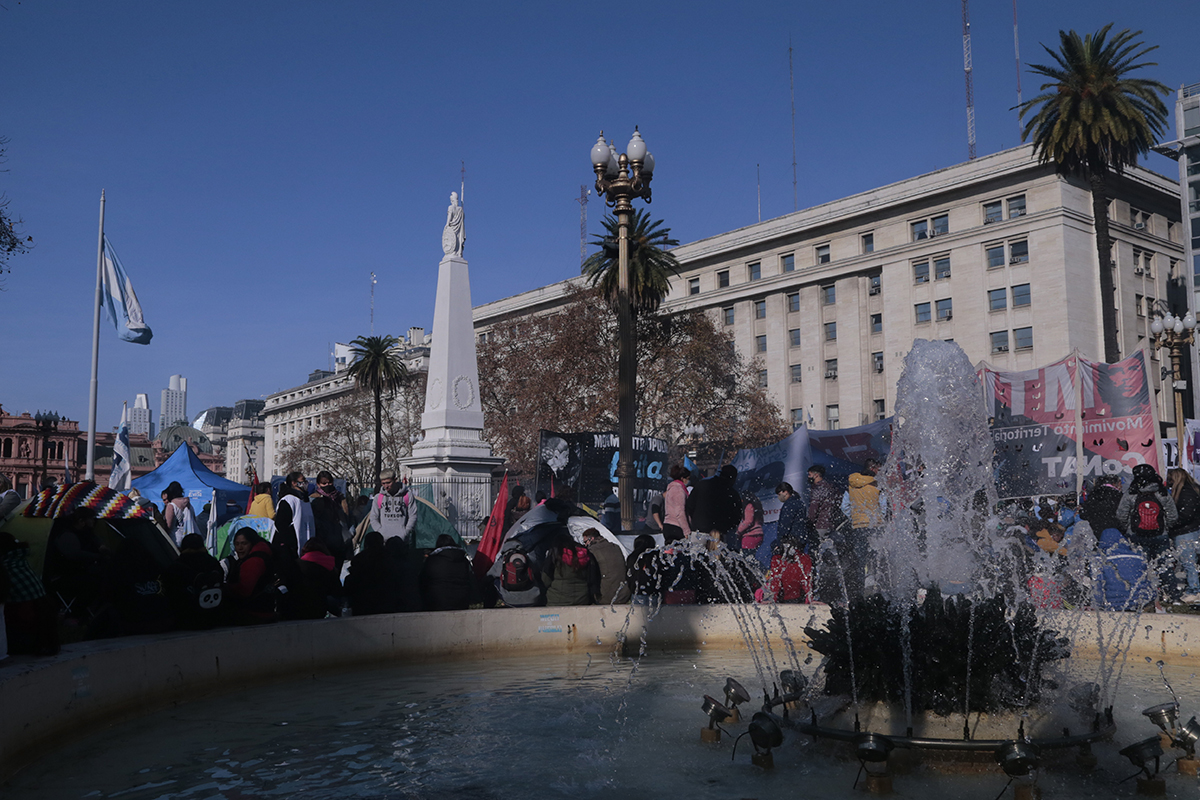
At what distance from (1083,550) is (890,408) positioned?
Result: 43968 mm

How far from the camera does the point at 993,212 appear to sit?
163 ft

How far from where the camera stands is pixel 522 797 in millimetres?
4984

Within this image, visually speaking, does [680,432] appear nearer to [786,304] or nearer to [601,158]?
[786,304]

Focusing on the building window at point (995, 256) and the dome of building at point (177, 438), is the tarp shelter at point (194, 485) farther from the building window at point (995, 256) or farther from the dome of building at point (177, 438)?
the dome of building at point (177, 438)

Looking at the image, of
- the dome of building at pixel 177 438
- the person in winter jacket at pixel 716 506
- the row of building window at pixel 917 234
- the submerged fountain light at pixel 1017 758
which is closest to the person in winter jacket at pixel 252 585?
the person in winter jacket at pixel 716 506

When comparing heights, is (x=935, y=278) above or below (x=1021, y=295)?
above

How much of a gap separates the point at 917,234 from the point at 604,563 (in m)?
46.7

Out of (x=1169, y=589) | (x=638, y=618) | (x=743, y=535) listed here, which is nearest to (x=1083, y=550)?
(x=1169, y=589)

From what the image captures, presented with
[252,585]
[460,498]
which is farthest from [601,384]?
[252,585]

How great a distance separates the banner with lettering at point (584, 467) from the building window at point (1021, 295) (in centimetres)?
3280

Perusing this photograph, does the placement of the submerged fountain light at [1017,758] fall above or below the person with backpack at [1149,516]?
below

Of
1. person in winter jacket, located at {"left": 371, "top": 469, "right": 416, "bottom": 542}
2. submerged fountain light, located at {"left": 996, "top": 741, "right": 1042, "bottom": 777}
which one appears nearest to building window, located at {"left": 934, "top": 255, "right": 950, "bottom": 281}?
person in winter jacket, located at {"left": 371, "top": 469, "right": 416, "bottom": 542}

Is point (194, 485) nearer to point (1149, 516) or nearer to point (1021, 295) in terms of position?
point (1149, 516)

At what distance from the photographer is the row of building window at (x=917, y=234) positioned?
4894 centimetres
